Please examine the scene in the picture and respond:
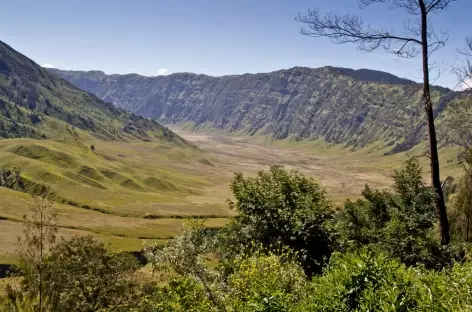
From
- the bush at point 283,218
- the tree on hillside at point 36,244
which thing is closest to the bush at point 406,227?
the bush at point 283,218

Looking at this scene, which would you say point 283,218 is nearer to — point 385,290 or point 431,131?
point 431,131

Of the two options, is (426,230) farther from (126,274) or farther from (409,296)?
(126,274)

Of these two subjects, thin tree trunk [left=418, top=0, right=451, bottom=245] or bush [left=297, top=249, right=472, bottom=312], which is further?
thin tree trunk [left=418, top=0, right=451, bottom=245]

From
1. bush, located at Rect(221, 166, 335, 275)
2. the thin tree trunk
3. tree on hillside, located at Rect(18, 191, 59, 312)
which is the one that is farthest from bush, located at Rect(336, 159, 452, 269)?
tree on hillside, located at Rect(18, 191, 59, 312)

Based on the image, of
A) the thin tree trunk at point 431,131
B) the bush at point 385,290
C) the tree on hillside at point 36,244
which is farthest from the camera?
the tree on hillside at point 36,244

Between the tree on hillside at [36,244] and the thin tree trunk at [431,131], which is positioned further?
the tree on hillside at [36,244]

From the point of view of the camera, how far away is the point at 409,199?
42625mm

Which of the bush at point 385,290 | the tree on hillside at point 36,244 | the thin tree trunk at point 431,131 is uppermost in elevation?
the thin tree trunk at point 431,131

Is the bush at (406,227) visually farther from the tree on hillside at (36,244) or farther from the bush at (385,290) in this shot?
the tree on hillside at (36,244)

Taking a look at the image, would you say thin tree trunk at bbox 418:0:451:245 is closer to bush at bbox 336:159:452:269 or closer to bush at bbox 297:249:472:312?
bush at bbox 336:159:452:269

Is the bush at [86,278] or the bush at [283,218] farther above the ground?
the bush at [283,218]

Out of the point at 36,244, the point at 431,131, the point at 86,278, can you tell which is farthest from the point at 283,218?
the point at 86,278

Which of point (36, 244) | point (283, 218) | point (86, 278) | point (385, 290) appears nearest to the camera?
point (385, 290)

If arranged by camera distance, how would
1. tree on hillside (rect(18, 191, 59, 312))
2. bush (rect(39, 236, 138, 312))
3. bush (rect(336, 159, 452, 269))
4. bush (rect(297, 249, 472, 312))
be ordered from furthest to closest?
bush (rect(39, 236, 138, 312)), bush (rect(336, 159, 452, 269)), tree on hillside (rect(18, 191, 59, 312)), bush (rect(297, 249, 472, 312))
